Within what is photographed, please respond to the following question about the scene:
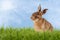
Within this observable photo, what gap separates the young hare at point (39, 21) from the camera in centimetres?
838

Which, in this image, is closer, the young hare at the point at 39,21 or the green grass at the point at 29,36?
the green grass at the point at 29,36

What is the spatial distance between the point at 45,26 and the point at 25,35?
846 mm

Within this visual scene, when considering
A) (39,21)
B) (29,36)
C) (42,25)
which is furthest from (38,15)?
(29,36)

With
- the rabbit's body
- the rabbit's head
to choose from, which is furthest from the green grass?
the rabbit's head

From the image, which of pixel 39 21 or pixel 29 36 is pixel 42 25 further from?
pixel 29 36

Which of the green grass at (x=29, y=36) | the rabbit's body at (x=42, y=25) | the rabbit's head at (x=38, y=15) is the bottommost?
the green grass at (x=29, y=36)

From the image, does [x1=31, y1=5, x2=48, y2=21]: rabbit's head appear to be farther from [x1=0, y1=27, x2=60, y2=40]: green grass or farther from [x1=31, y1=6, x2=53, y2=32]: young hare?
[x1=0, y1=27, x2=60, y2=40]: green grass

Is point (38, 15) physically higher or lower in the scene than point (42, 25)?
higher

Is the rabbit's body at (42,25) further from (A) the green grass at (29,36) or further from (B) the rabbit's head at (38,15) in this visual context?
(A) the green grass at (29,36)

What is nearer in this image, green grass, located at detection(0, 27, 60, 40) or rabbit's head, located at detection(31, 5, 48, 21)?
green grass, located at detection(0, 27, 60, 40)

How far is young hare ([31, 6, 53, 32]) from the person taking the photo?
838 centimetres

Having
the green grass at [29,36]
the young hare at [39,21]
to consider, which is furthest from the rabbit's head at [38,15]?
the green grass at [29,36]

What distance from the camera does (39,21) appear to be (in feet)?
27.7

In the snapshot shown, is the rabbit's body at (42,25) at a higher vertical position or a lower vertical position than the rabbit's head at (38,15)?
lower
